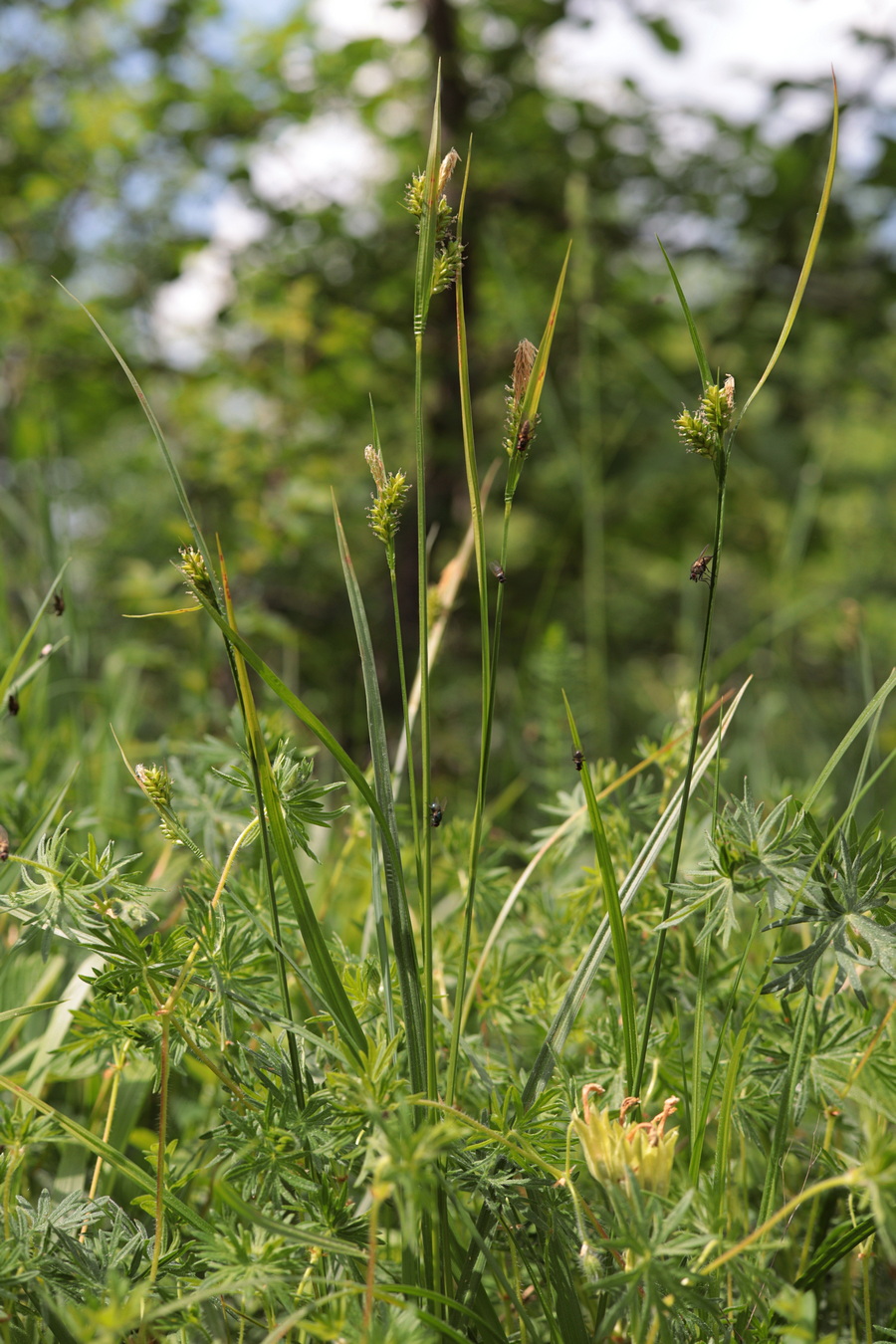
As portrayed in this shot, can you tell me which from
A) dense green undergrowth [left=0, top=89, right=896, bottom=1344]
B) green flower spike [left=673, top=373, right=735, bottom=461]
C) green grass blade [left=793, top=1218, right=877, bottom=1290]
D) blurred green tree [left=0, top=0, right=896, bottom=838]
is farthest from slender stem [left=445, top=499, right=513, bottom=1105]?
blurred green tree [left=0, top=0, right=896, bottom=838]

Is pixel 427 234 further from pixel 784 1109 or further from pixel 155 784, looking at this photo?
pixel 784 1109

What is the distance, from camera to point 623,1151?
1.65ft

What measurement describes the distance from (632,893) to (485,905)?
0.97 ft

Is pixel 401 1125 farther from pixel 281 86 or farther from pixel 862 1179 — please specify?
pixel 281 86

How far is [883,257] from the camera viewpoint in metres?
2.43

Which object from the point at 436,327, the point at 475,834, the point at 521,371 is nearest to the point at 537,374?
the point at 521,371

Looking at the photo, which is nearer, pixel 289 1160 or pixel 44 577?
pixel 289 1160

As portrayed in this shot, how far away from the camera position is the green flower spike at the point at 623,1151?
1.64ft

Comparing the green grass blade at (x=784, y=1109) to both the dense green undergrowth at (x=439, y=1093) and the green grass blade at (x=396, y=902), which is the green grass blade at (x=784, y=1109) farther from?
the green grass blade at (x=396, y=902)

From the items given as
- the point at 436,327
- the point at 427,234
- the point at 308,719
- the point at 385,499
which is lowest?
the point at 436,327

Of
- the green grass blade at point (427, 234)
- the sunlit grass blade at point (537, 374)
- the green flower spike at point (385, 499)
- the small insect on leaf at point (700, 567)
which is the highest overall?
the green grass blade at point (427, 234)

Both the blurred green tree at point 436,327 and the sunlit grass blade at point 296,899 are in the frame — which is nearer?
the sunlit grass blade at point 296,899

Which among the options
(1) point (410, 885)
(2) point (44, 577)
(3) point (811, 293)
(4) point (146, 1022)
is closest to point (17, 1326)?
(4) point (146, 1022)

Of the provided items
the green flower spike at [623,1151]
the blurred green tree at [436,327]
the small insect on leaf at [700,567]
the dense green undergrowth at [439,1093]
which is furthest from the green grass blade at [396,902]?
the blurred green tree at [436,327]
